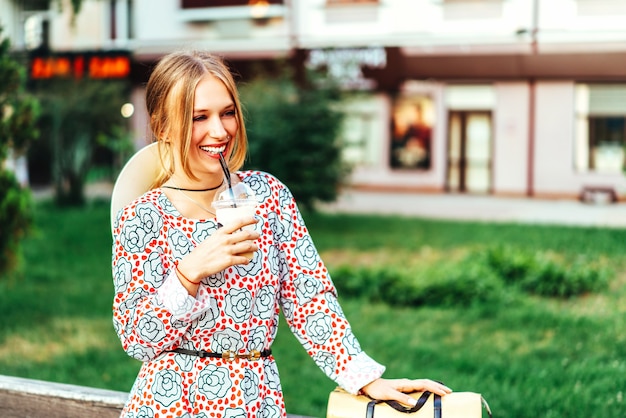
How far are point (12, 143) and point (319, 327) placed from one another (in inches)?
153

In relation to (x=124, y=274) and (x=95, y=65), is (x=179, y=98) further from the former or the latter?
(x=95, y=65)

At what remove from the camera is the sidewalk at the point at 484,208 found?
11.0 metres

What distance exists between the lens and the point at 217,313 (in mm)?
1756

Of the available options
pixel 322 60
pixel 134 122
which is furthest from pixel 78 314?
pixel 134 122

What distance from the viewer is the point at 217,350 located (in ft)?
5.82

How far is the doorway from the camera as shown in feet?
55.5

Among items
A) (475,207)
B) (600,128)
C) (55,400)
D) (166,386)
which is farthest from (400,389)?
(600,128)

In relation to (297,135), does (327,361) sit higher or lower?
lower

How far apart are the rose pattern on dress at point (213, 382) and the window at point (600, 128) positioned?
46.2 feet

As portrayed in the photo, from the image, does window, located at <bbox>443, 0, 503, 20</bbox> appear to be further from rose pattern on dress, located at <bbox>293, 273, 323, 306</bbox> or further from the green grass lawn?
rose pattern on dress, located at <bbox>293, 273, 323, 306</bbox>

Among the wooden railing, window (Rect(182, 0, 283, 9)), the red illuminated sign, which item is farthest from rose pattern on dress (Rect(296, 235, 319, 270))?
the red illuminated sign

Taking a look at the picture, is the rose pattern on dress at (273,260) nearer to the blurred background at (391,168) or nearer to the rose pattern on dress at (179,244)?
the rose pattern on dress at (179,244)

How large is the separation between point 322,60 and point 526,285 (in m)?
5.29

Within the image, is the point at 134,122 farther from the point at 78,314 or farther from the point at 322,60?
the point at 78,314
